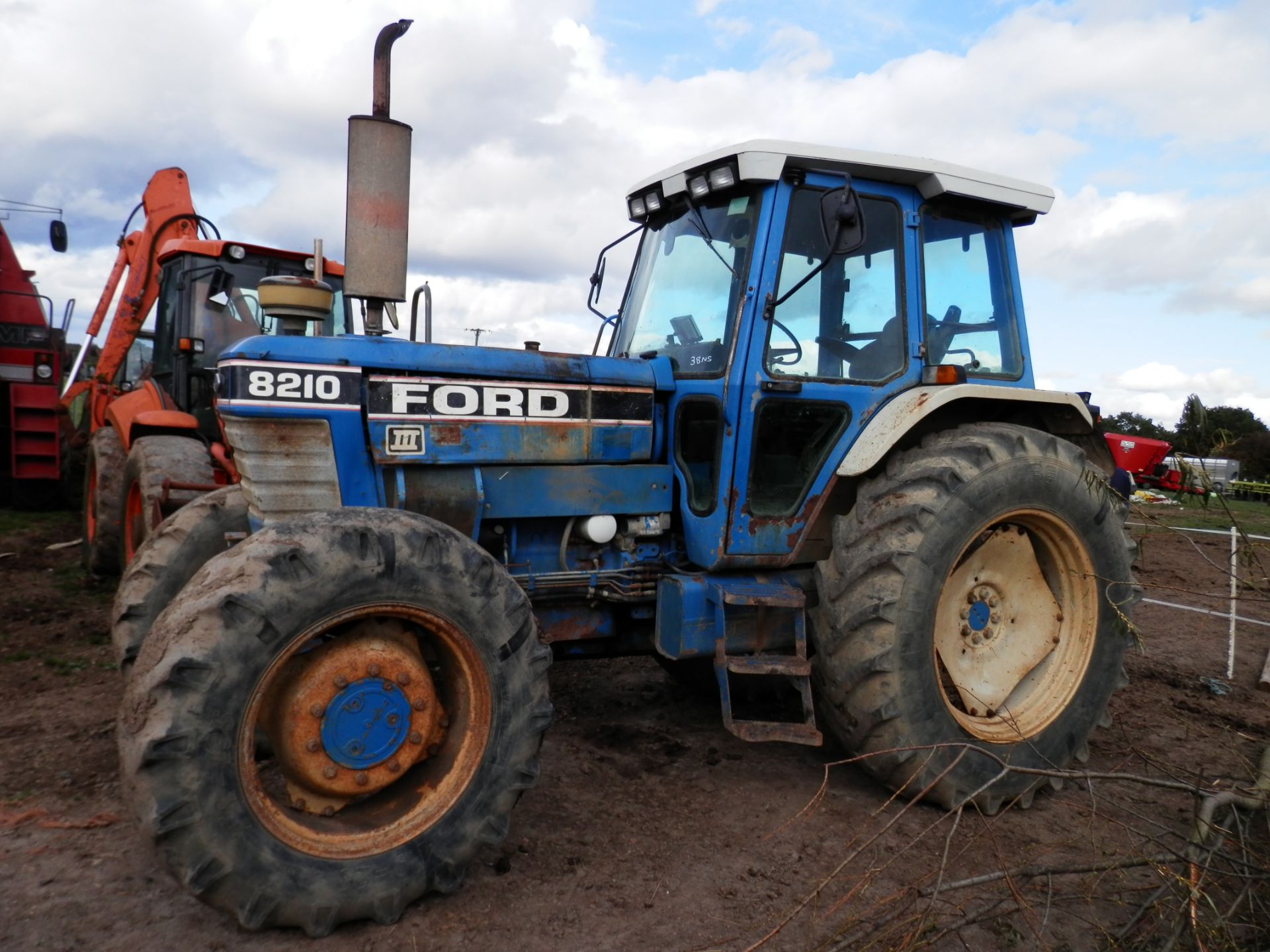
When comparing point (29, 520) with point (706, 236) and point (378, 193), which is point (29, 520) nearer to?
point (378, 193)

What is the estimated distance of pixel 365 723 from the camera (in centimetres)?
263

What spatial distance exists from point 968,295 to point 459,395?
2.25m

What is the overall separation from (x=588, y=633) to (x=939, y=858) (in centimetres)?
149

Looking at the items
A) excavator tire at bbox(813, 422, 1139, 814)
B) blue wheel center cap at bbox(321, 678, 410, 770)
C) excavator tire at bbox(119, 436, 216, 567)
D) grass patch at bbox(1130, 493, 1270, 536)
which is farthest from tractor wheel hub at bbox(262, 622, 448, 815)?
excavator tire at bbox(119, 436, 216, 567)

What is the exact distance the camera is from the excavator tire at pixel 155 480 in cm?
537

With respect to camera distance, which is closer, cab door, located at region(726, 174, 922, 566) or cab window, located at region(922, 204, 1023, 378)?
Answer: cab door, located at region(726, 174, 922, 566)

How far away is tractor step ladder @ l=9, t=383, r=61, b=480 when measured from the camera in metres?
9.16

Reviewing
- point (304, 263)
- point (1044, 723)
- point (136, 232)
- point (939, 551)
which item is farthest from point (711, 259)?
point (136, 232)

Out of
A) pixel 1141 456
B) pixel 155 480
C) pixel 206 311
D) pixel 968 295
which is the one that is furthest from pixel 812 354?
pixel 1141 456

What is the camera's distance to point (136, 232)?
27.0 ft

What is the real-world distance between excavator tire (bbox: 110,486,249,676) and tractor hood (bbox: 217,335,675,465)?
616mm

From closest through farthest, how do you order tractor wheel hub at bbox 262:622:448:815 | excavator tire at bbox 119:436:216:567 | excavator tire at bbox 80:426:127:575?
1. tractor wheel hub at bbox 262:622:448:815
2. excavator tire at bbox 119:436:216:567
3. excavator tire at bbox 80:426:127:575

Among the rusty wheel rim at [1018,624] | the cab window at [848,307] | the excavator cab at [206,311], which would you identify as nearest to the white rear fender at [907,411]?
the cab window at [848,307]

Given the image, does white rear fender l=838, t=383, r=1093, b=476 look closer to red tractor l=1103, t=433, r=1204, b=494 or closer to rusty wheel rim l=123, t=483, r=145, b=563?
rusty wheel rim l=123, t=483, r=145, b=563
